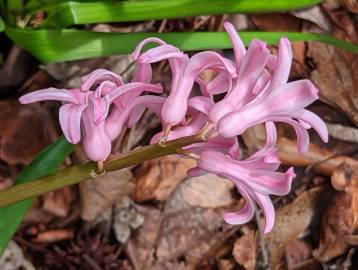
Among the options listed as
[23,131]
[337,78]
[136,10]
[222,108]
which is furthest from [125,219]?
[222,108]

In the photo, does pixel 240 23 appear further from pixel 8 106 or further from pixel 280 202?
pixel 8 106

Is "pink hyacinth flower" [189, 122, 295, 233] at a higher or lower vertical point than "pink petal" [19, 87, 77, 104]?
lower

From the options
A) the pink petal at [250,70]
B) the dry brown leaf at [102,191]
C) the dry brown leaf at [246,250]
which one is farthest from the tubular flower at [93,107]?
the dry brown leaf at [246,250]

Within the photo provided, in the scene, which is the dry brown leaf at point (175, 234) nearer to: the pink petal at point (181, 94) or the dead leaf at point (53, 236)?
the dead leaf at point (53, 236)

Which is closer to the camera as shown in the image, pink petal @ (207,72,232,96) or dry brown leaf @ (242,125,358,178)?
pink petal @ (207,72,232,96)

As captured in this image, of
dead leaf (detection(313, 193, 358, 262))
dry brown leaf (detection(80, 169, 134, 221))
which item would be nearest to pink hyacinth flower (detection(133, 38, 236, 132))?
dry brown leaf (detection(80, 169, 134, 221))

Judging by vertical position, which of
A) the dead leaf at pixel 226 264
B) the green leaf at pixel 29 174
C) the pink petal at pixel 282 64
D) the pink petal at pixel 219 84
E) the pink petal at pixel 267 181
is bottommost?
the dead leaf at pixel 226 264

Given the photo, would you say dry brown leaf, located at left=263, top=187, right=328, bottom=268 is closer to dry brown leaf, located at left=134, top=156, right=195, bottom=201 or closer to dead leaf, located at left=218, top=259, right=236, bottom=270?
dead leaf, located at left=218, top=259, right=236, bottom=270
